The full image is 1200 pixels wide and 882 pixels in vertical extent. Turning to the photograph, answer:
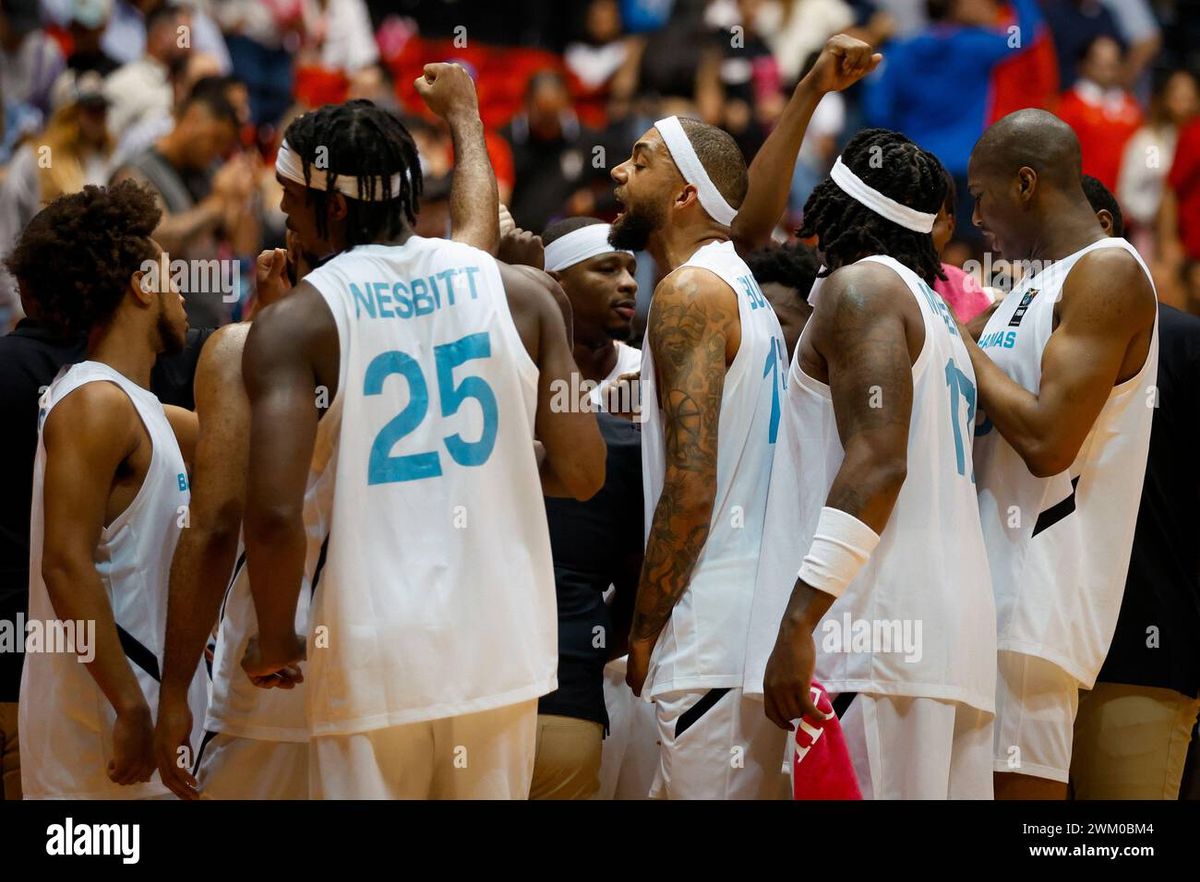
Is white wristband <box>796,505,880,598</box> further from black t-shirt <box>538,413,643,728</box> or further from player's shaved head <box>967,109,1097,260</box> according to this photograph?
player's shaved head <box>967,109,1097,260</box>

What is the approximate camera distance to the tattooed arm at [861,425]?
136 inches

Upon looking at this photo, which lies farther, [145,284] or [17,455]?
[17,455]

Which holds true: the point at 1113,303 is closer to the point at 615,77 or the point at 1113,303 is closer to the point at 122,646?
the point at 122,646

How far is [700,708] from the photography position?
3756mm

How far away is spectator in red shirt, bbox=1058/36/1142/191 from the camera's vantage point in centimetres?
1020

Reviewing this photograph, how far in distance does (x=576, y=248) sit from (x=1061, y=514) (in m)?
2.15

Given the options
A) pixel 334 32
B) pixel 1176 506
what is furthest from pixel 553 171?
pixel 1176 506

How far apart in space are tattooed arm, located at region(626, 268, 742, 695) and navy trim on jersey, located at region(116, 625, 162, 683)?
122 centimetres

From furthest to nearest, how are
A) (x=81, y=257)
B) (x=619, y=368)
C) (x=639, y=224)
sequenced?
1. (x=619, y=368)
2. (x=639, y=224)
3. (x=81, y=257)

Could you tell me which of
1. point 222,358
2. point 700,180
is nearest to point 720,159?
point 700,180

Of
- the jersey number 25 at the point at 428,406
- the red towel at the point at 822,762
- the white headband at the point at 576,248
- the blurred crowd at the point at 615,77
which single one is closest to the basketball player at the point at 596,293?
the white headband at the point at 576,248

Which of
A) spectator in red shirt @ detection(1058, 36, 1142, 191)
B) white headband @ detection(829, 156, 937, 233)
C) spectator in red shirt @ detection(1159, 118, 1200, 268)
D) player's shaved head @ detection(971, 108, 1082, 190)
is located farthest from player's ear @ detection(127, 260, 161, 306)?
spectator in red shirt @ detection(1159, 118, 1200, 268)

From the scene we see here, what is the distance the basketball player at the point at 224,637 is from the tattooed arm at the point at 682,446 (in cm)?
87

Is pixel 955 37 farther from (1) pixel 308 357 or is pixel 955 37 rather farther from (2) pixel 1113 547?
(1) pixel 308 357
